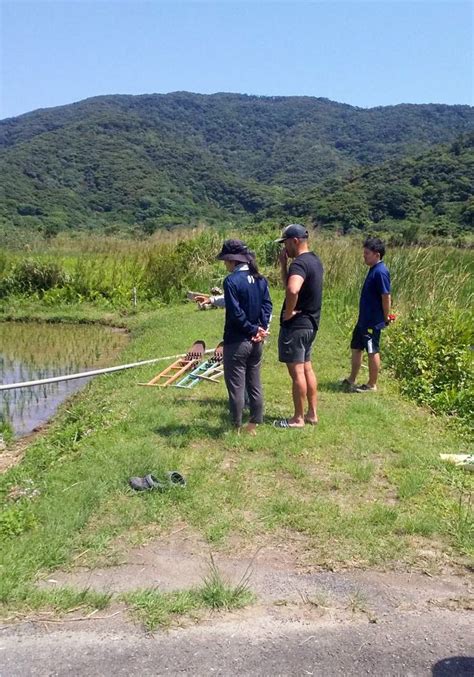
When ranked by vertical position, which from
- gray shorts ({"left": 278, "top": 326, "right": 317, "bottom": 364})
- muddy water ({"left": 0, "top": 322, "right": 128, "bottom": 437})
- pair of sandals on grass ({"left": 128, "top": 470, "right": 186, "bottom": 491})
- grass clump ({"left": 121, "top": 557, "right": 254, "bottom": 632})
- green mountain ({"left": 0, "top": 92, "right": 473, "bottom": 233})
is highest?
green mountain ({"left": 0, "top": 92, "right": 473, "bottom": 233})

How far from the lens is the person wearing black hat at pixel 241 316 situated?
5.32 m

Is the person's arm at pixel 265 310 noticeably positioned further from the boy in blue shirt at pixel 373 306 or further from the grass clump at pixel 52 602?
the grass clump at pixel 52 602

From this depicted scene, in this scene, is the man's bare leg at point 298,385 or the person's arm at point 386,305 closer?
the man's bare leg at point 298,385

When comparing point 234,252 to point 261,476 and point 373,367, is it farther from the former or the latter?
point 373,367

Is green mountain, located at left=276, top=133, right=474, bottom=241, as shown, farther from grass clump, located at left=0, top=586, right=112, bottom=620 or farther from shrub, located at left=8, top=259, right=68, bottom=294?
grass clump, located at left=0, top=586, right=112, bottom=620

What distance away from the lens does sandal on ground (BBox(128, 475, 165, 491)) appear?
4.52 m

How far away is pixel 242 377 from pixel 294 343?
23.1 inches

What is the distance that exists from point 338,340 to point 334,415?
424 centimetres

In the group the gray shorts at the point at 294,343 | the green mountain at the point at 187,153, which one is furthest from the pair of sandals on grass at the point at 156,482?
the green mountain at the point at 187,153

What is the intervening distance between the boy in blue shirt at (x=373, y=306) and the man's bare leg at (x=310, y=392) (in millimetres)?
1448

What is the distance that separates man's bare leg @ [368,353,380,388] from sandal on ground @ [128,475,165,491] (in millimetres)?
3451

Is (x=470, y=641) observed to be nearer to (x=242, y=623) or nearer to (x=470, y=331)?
(x=242, y=623)

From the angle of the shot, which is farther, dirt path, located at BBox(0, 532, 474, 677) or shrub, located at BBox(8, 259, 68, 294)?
shrub, located at BBox(8, 259, 68, 294)

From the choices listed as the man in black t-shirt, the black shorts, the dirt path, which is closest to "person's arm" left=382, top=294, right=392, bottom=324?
the black shorts
